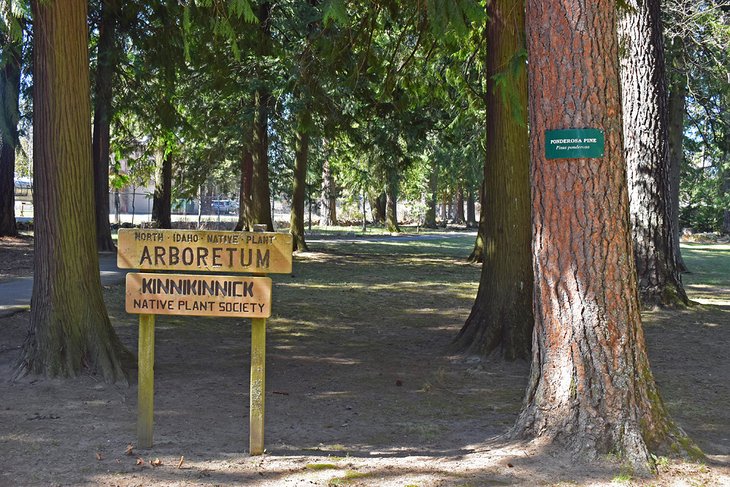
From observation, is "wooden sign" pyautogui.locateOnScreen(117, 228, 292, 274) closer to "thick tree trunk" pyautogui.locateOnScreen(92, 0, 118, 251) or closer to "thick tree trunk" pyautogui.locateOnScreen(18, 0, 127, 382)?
"thick tree trunk" pyautogui.locateOnScreen(18, 0, 127, 382)

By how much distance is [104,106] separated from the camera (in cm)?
1727

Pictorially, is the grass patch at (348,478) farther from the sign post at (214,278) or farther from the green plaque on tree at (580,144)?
the green plaque on tree at (580,144)

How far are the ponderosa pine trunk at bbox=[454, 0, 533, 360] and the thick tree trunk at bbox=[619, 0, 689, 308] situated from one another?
4.54m

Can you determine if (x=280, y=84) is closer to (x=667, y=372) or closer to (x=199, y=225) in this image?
(x=667, y=372)

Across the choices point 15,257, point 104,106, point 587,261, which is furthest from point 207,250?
point 15,257

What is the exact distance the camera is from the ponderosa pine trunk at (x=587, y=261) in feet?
16.3

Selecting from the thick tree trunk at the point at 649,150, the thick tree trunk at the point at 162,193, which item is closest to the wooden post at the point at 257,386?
the thick tree trunk at the point at 649,150

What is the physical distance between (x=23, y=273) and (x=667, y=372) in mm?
12552

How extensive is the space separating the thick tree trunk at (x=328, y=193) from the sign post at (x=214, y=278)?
1567 inches

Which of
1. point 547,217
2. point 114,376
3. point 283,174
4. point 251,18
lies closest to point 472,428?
point 547,217

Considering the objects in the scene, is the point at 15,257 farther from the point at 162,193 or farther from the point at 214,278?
the point at 214,278

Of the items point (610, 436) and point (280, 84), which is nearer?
point (610, 436)

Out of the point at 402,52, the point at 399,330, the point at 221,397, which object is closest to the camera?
the point at 221,397

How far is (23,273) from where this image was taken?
1620cm
